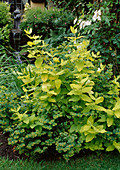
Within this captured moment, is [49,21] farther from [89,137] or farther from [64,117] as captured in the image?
[89,137]

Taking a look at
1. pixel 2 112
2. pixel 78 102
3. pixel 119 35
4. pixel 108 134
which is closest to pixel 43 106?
pixel 78 102

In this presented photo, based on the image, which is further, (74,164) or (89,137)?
(74,164)

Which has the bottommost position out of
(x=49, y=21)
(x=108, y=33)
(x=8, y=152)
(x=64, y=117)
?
(x=8, y=152)

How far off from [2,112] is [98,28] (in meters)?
2.55

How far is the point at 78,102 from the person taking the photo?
1900 mm

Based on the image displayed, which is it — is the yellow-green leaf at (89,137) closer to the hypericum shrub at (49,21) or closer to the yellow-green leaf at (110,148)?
the yellow-green leaf at (110,148)

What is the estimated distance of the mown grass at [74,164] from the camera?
1.82m

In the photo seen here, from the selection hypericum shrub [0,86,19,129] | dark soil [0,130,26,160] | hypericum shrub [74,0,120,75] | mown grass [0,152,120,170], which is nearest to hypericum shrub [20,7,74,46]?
hypericum shrub [74,0,120,75]

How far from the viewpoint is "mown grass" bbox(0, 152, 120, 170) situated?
182 centimetres

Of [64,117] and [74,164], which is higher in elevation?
[64,117]

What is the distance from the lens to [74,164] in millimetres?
1909

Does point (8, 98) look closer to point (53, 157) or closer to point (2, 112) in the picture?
point (2, 112)

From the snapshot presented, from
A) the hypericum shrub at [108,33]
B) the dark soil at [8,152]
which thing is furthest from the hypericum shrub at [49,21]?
the dark soil at [8,152]

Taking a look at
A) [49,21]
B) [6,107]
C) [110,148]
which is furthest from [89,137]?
[49,21]
